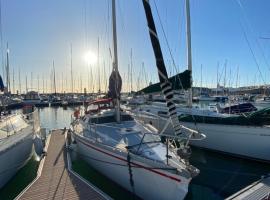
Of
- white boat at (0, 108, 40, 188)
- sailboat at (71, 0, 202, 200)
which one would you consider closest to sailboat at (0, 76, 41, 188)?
white boat at (0, 108, 40, 188)

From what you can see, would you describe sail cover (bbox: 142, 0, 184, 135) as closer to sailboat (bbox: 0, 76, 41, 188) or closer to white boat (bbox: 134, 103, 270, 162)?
white boat (bbox: 134, 103, 270, 162)

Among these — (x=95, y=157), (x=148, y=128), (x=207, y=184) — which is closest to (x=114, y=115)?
(x=148, y=128)

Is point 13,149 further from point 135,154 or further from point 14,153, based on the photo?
point 135,154

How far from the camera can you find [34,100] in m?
61.2

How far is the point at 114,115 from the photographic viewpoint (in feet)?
34.3

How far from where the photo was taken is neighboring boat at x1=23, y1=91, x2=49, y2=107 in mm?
57931

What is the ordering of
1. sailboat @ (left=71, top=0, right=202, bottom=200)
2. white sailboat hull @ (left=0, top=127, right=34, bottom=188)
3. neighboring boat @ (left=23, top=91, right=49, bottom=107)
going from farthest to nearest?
1. neighboring boat @ (left=23, top=91, right=49, bottom=107)
2. white sailboat hull @ (left=0, top=127, right=34, bottom=188)
3. sailboat @ (left=71, top=0, right=202, bottom=200)

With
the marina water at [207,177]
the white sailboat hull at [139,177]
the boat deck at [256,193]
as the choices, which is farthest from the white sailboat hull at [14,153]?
the boat deck at [256,193]

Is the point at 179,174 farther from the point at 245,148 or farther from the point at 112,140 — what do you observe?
the point at 245,148

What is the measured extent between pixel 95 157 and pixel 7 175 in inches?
115

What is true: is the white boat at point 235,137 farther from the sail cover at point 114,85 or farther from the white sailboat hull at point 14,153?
the white sailboat hull at point 14,153

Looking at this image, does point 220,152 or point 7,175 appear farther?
point 220,152

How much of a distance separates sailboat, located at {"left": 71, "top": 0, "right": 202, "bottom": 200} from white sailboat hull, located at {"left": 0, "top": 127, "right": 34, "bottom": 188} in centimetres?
213

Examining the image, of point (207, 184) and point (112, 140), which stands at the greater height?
point (112, 140)
